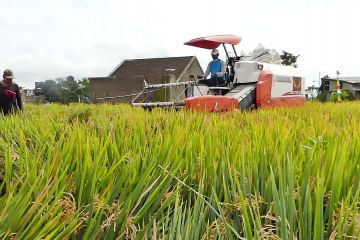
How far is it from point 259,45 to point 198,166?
Answer: 36.0 ft

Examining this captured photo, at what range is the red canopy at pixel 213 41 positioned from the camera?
354 inches

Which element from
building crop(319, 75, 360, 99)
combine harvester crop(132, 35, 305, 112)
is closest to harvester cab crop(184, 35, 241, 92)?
combine harvester crop(132, 35, 305, 112)

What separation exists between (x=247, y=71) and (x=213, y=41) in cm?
87

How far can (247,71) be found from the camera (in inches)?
357

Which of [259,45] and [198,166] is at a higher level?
[259,45]

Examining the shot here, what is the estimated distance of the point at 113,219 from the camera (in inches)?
54.2

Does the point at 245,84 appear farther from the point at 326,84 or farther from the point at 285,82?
the point at 326,84

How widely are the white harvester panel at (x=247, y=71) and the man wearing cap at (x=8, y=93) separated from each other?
409 centimetres

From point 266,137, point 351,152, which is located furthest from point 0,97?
point 351,152

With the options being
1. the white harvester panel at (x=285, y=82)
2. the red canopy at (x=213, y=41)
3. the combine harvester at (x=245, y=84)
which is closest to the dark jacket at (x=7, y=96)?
the combine harvester at (x=245, y=84)

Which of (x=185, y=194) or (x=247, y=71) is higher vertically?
(x=247, y=71)

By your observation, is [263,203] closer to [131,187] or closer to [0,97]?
[131,187]

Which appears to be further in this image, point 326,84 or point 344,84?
point 326,84

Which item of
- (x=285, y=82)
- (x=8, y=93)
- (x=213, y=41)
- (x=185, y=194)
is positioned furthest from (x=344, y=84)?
(x=185, y=194)
